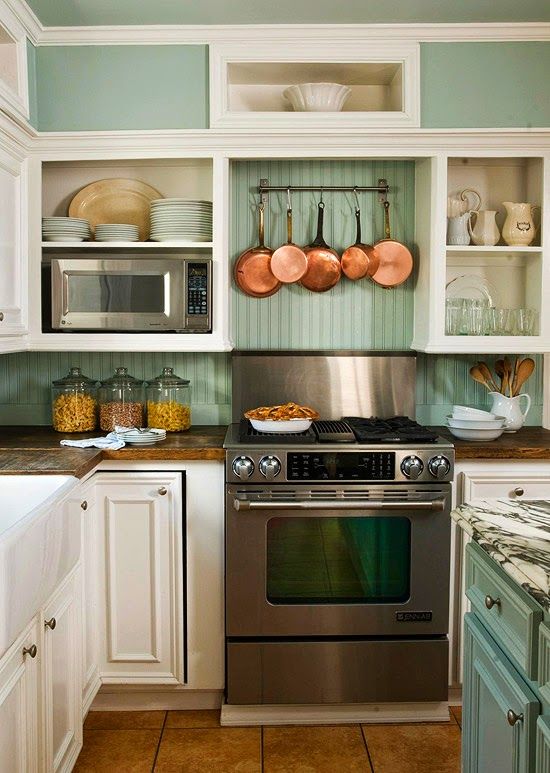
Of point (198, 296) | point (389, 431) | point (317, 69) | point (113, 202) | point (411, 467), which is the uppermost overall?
point (317, 69)

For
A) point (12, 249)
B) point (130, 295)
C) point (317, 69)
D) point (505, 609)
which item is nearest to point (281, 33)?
point (317, 69)

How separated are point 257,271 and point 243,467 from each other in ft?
3.04

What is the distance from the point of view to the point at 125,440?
2.85 meters

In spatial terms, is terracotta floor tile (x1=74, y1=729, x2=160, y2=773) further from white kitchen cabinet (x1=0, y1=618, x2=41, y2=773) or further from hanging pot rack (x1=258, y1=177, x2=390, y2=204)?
hanging pot rack (x1=258, y1=177, x2=390, y2=204)

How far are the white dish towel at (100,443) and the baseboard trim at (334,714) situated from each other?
3.28ft

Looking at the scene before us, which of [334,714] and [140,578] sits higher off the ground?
[140,578]

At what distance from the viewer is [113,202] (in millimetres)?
3281

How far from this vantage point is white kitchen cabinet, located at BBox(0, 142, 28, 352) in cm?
281

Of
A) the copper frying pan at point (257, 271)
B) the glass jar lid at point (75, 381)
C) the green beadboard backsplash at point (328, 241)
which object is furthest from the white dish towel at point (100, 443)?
the copper frying pan at point (257, 271)

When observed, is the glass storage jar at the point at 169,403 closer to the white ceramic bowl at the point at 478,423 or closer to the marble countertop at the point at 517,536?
the white ceramic bowl at the point at 478,423

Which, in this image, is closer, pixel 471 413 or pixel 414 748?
pixel 414 748

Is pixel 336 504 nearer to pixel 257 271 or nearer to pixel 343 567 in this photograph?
pixel 343 567

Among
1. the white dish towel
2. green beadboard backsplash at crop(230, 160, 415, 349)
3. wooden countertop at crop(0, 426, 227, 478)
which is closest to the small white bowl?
green beadboard backsplash at crop(230, 160, 415, 349)

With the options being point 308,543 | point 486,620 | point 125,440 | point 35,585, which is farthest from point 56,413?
point 486,620
